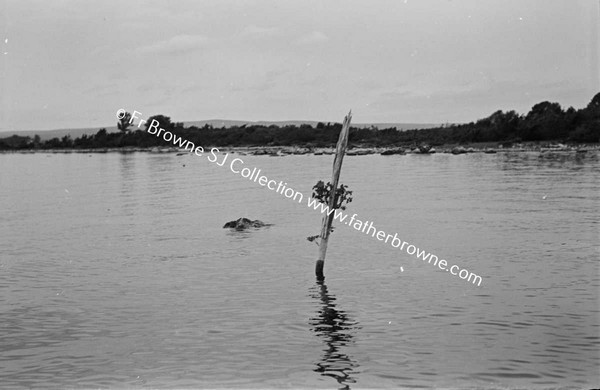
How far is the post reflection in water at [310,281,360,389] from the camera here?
15156 mm

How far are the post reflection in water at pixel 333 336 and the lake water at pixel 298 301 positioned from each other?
0.06m

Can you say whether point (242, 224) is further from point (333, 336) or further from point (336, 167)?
point (333, 336)

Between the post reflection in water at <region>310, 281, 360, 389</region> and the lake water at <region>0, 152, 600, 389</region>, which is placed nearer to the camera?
the post reflection in water at <region>310, 281, 360, 389</region>

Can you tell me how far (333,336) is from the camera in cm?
1783

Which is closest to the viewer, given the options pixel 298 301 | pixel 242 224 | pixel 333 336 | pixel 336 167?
pixel 333 336

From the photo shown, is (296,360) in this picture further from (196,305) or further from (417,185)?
(417,185)

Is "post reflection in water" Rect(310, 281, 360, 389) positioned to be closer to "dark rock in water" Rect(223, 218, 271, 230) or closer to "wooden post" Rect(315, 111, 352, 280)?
"wooden post" Rect(315, 111, 352, 280)

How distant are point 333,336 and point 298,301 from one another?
3.89 metres

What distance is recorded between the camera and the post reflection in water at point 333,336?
1516 cm

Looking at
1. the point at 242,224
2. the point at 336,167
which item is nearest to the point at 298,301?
the point at 336,167

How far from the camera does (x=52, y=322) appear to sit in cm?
1967

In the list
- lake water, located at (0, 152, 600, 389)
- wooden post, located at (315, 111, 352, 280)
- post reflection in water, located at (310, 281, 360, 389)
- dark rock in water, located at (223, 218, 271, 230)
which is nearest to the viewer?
post reflection in water, located at (310, 281, 360, 389)

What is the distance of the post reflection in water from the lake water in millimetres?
63

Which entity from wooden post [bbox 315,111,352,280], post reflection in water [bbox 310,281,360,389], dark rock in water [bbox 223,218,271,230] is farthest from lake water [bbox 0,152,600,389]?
wooden post [bbox 315,111,352,280]
